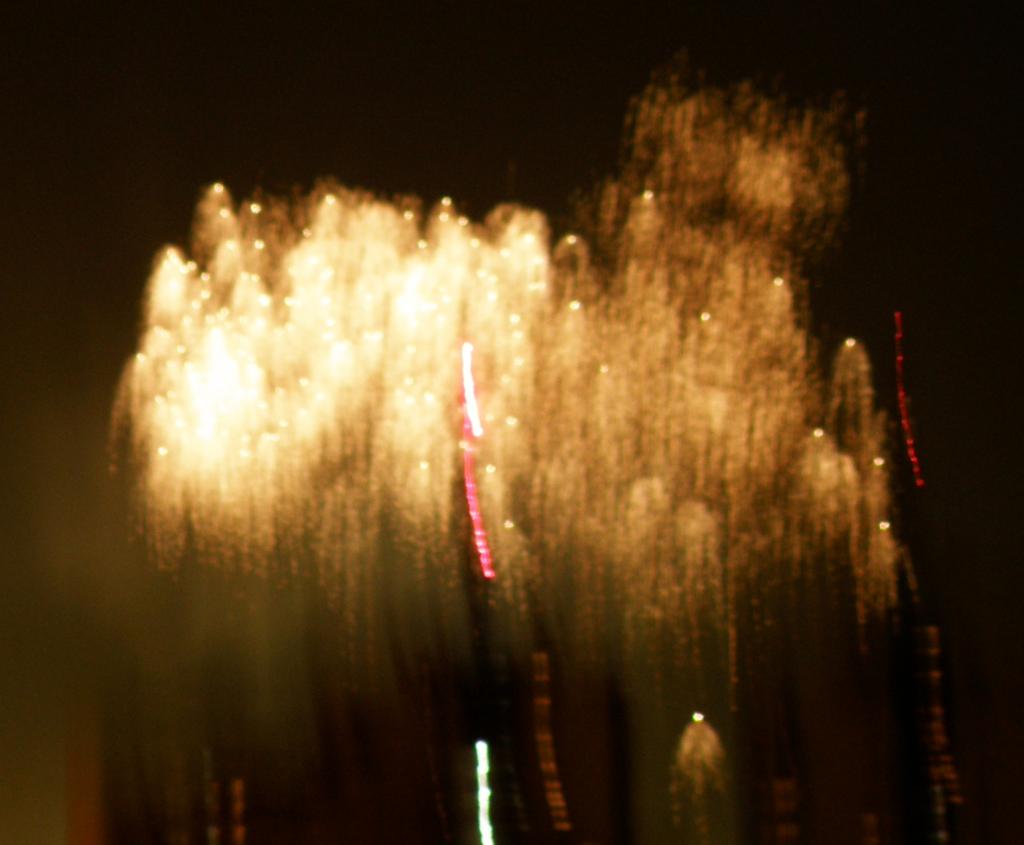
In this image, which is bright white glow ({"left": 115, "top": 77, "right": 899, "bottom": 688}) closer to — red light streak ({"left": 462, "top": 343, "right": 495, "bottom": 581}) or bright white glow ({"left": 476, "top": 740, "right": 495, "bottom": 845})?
red light streak ({"left": 462, "top": 343, "right": 495, "bottom": 581})

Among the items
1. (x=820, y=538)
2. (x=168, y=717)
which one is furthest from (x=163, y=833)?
(x=820, y=538)

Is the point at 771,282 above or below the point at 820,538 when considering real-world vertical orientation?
above

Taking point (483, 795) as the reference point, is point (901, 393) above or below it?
above

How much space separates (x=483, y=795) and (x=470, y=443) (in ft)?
7.00

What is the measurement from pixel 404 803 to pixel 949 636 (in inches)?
120

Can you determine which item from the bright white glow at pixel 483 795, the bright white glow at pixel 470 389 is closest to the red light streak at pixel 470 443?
the bright white glow at pixel 470 389

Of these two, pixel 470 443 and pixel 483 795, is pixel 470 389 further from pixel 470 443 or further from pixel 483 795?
pixel 483 795

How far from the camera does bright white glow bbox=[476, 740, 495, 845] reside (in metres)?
6.49

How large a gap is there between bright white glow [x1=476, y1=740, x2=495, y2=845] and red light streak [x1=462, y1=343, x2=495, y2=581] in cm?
125

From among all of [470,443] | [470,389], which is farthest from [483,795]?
[470,389]

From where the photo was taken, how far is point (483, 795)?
6.79 m

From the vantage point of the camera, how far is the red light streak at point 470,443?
5934mm

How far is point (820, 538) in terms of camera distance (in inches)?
245

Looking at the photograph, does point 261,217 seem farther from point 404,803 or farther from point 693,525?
point 404,803
